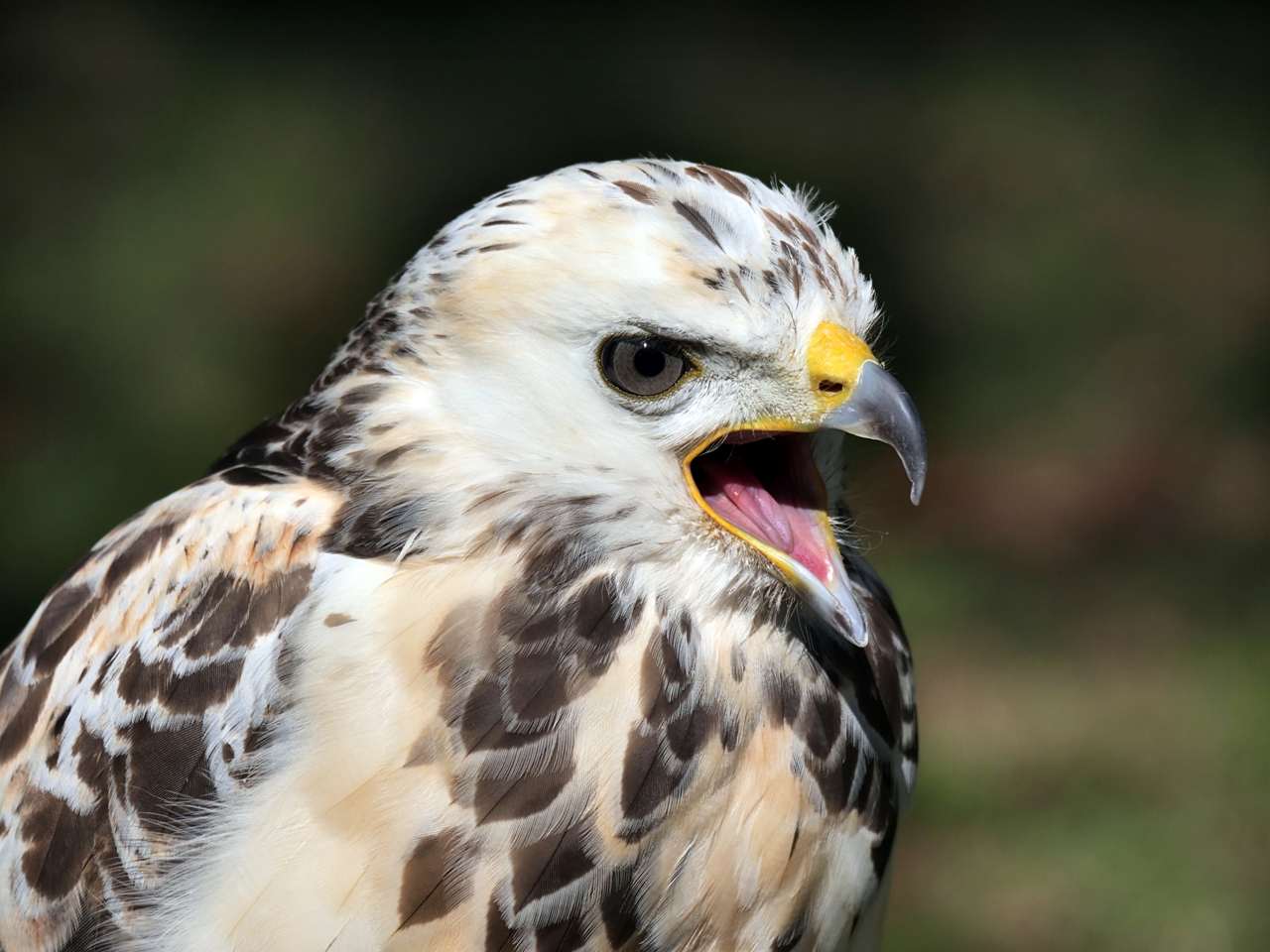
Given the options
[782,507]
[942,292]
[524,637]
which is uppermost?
[782,507]

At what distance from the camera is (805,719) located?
226 centimetres

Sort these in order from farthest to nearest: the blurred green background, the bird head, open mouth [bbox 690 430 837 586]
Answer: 1. the blurred green background
2. open mouth [bbox 690 430 837 586]
3. the bird head

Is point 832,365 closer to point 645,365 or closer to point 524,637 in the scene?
point 645,365

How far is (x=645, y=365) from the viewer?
2.12 meters

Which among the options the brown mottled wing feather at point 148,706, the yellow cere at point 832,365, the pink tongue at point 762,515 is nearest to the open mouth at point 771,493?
the pink tongue at point 762,515

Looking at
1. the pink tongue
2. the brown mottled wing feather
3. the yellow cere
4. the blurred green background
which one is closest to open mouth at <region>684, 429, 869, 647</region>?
the pink tongue

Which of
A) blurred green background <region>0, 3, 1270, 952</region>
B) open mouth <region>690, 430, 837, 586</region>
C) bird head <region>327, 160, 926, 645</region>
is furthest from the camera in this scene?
blurred green background <region>0, 3, 1270, 952</region>

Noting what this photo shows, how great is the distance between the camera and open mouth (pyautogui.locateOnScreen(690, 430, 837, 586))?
222 cm

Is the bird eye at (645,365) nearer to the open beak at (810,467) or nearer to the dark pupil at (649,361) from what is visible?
the dark pupil at (649,361)

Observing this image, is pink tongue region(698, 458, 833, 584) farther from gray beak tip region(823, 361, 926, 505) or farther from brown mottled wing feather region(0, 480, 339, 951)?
brown mottled wing feather region(0, 480, 339, 951)

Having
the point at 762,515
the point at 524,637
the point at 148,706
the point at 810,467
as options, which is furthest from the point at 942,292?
the point at 148,706

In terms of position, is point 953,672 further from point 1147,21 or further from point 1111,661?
point 1147,21

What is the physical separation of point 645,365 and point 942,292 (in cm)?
539

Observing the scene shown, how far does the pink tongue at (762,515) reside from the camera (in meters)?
2.22
